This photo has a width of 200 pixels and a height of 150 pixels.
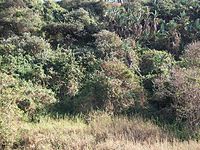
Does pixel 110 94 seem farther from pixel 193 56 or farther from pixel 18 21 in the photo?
pixel 18 21

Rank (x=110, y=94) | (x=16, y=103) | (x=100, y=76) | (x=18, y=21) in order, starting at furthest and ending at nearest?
(x=18, y=21), (x=100, y=76), (x=110, y=94), (x=16, y=103)

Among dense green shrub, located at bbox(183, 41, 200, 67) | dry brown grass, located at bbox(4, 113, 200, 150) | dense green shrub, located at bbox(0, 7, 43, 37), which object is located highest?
dense green shrub, located at bbox(0, 7, 43, 37)

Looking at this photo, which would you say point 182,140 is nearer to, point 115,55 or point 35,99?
point 35,99

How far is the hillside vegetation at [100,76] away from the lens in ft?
36.6

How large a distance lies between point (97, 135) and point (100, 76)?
340 centimetres

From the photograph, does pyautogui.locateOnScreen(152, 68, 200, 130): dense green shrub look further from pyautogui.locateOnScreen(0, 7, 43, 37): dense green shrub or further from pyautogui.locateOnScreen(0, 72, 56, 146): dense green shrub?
pyautogui.locateOnScreen(0, 7, 43, 37): dense green shrub

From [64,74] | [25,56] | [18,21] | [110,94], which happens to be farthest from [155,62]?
[18,21]

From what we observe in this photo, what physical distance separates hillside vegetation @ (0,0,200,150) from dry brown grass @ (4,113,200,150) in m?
0.03

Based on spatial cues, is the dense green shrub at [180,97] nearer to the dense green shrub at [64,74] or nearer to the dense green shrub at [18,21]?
the dense green shrub at [64,74]

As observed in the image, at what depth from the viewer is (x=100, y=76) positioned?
46.3ft

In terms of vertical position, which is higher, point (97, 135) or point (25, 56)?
point (25, 56)

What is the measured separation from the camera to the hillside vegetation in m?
11.1

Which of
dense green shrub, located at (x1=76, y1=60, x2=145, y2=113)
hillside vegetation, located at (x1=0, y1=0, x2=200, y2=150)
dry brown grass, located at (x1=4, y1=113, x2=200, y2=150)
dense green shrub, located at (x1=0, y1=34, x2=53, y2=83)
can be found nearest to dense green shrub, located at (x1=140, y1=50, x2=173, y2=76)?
hillside vegetation, located at (x1=0, y1=0, x2=200, y2=150)

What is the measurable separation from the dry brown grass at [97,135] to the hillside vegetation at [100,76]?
0.09ft
